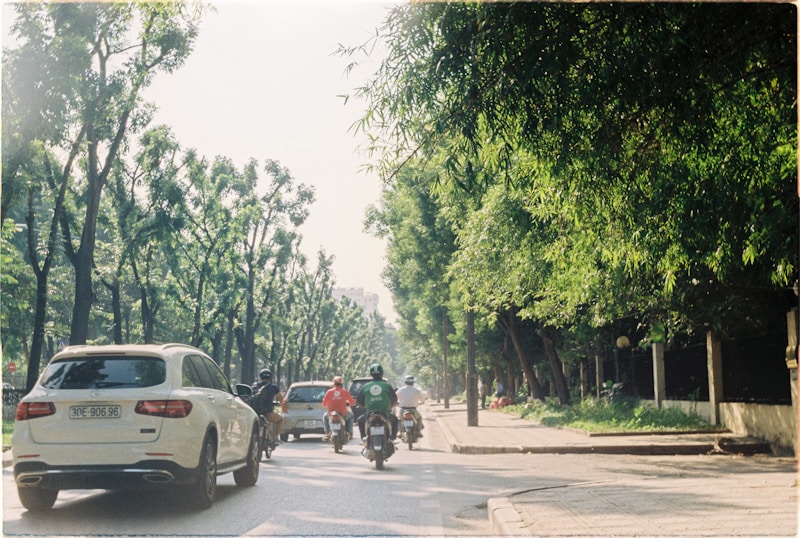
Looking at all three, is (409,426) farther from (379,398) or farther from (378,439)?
(378,439)

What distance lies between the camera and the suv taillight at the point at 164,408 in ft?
30.7

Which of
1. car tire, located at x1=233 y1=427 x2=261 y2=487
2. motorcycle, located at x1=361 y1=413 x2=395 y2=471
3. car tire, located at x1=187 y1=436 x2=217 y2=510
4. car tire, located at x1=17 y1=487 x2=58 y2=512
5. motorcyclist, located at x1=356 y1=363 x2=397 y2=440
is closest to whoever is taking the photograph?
car tire, located at x1=17 y1=487 x2=58 y2=512

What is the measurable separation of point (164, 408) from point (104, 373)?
77 cm

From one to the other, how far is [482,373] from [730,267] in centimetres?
5701

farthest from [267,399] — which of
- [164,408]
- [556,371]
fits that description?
[556,371]

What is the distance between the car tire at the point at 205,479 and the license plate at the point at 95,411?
1019mm

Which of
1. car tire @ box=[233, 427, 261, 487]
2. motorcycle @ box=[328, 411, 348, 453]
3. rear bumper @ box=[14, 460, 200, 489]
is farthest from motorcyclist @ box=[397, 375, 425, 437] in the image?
rear bumper @ box=[14, 460, 200, 489]

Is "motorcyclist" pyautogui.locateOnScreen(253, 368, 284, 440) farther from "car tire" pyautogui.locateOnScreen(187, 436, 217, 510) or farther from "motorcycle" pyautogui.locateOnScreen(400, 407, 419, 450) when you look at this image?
"car tire" pyautogui.locateOnScreen(187, 436, 217, 510)

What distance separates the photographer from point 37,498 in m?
9.79

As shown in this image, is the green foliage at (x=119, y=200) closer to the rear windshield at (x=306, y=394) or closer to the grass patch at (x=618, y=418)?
the rear windshield at (x=306, y=394)

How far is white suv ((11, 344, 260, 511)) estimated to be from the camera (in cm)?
920

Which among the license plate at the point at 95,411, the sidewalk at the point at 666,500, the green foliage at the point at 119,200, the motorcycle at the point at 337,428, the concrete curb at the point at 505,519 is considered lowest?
the concrete curb at the point at 505,519

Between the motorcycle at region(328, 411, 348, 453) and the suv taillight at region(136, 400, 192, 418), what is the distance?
32.5ft

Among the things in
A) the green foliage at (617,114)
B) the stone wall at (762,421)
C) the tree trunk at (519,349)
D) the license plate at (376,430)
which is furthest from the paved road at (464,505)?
the tree trunk at (519,349)
